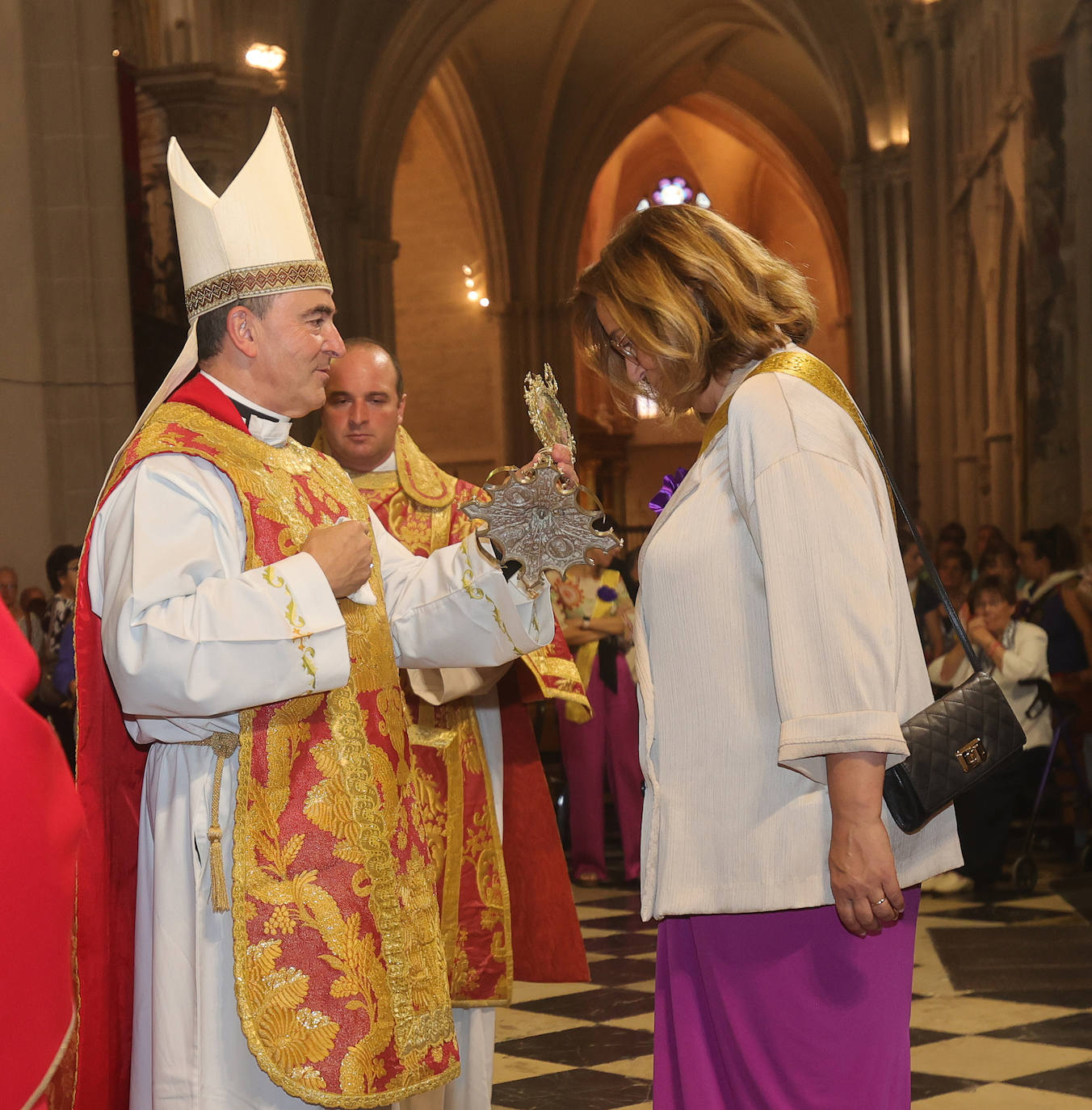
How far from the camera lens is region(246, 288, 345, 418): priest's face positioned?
2.56m

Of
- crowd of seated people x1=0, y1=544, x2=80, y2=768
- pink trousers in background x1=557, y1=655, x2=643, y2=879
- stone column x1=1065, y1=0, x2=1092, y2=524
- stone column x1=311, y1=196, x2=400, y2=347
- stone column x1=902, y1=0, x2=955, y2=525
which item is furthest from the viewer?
stone column x1=311, y1=196, x2=400, y2=347

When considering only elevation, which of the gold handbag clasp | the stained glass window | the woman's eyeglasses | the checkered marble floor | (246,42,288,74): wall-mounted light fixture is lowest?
the checkered marble floor

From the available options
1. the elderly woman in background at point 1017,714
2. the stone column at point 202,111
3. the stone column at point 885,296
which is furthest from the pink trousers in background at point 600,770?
the stone column at point 885,296

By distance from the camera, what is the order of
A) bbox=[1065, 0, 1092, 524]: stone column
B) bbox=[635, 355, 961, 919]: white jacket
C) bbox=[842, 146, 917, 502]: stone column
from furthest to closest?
1. bbox=[842, 146, 917, 502]: stone column
2. bbox=[1065, 0, 1092, 524]: stone column
3. bbox=[635, 355, 961, 919]: white jacket

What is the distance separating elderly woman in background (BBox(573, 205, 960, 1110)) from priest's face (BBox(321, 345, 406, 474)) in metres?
1.54

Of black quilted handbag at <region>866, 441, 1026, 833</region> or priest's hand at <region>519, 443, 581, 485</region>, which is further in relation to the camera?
priest's hand at <region>519, 443, 581, 485</region>

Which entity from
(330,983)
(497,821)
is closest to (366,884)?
(330,983)

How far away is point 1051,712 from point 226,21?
952 cm

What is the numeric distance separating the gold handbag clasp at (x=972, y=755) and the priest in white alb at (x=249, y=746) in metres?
0.72

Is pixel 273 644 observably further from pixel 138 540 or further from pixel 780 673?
pixel 780 673

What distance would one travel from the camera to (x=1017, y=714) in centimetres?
656

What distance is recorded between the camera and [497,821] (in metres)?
3.66

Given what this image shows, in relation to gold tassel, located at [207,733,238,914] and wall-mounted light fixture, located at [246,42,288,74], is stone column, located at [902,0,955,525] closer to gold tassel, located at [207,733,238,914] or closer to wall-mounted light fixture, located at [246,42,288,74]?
wall-mounted light fixture, located at [246,42,288,74]

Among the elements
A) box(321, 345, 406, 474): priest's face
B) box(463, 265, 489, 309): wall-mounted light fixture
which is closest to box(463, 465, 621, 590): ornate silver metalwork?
box(321, 345, 406, 474): priest's face
